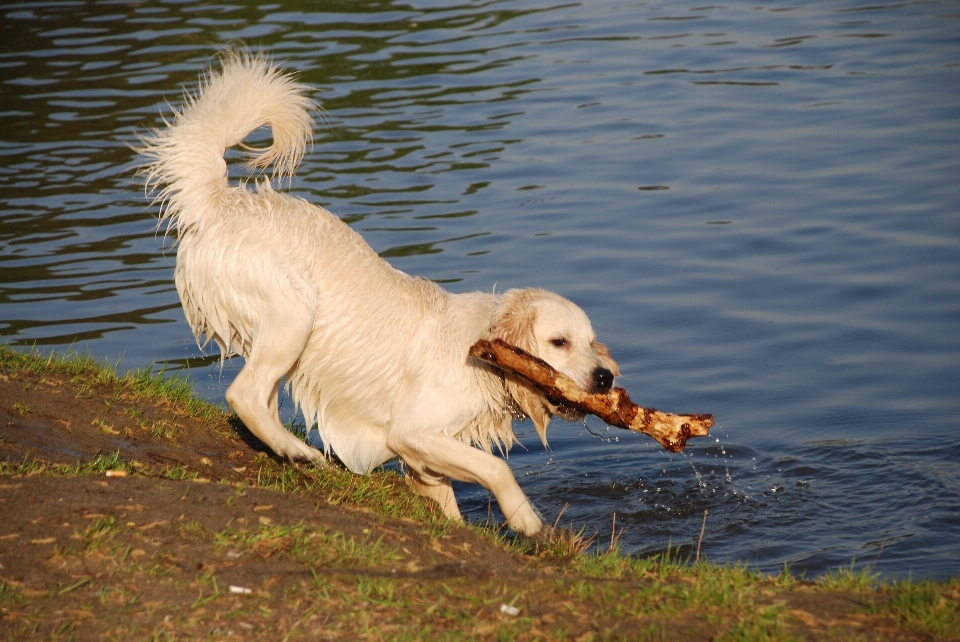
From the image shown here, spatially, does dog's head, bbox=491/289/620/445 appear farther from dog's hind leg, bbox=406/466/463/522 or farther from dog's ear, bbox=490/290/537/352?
dog's hind leg, bbox=406/466/463/522

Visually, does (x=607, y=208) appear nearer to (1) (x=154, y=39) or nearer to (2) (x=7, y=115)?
(2) (x=7, y=115)

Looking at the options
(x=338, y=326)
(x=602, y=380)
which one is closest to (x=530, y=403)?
(x=602, y=380)

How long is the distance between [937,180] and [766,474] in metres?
6.21

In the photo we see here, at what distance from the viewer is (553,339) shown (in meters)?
6.60

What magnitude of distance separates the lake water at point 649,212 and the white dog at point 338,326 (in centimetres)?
117

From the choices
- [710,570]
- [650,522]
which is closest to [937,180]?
[650,522]

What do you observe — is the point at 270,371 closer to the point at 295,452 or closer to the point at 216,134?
the point at 295,452

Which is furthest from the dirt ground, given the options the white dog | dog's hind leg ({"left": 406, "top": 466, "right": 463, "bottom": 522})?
dog's hind leg ({"left": 406, "top": 466, "right": 463, "bottom": 522})

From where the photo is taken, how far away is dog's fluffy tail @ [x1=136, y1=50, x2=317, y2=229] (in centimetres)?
685

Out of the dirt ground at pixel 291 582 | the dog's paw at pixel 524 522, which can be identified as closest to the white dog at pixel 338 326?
the dog's paw at pixel 524 522

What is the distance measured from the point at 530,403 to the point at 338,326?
1288mm

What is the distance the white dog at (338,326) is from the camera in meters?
6.60

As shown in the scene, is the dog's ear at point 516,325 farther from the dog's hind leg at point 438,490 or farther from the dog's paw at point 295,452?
the dog's paw at point 295,452

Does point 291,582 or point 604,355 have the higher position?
point 604,355
